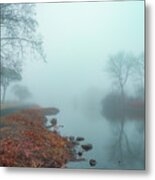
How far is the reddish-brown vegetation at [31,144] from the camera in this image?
172 cm

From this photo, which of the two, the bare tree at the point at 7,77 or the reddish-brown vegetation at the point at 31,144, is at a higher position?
the bare tree at the point at 7,77

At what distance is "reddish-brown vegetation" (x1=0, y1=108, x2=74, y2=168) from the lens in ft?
5.63

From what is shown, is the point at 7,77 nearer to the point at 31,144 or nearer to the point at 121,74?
the point at 31,144

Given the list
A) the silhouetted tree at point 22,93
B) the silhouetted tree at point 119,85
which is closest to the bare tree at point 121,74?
the silhouetted tree at point 119,85

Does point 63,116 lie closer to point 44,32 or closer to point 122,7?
point 44,32

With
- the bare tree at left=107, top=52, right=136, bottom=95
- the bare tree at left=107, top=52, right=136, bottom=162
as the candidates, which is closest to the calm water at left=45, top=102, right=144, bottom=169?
the bare tree at left=107, top=52, right=136, bottom=162

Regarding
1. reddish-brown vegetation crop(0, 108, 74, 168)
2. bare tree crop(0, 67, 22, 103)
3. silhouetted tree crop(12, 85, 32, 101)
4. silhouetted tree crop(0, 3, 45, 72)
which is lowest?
reddish-brown vegetation crop(0, 108, 74, 168)

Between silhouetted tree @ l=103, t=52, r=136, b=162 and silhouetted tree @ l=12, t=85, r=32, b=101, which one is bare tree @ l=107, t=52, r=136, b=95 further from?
silhouetted tree @ l=12, t=85, r=32, b=101

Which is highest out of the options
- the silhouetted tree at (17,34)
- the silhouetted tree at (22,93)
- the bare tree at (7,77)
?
the silhouetted tree at (17,34)

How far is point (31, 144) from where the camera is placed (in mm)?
1729

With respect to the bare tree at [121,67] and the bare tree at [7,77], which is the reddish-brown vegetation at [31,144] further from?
the bare tree at [121,67]

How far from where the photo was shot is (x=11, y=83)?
1.76 metres

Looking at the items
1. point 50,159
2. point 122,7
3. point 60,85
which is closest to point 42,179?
point 50,159

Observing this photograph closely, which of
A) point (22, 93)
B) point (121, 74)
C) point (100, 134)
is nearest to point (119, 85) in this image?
point (121, 74)
